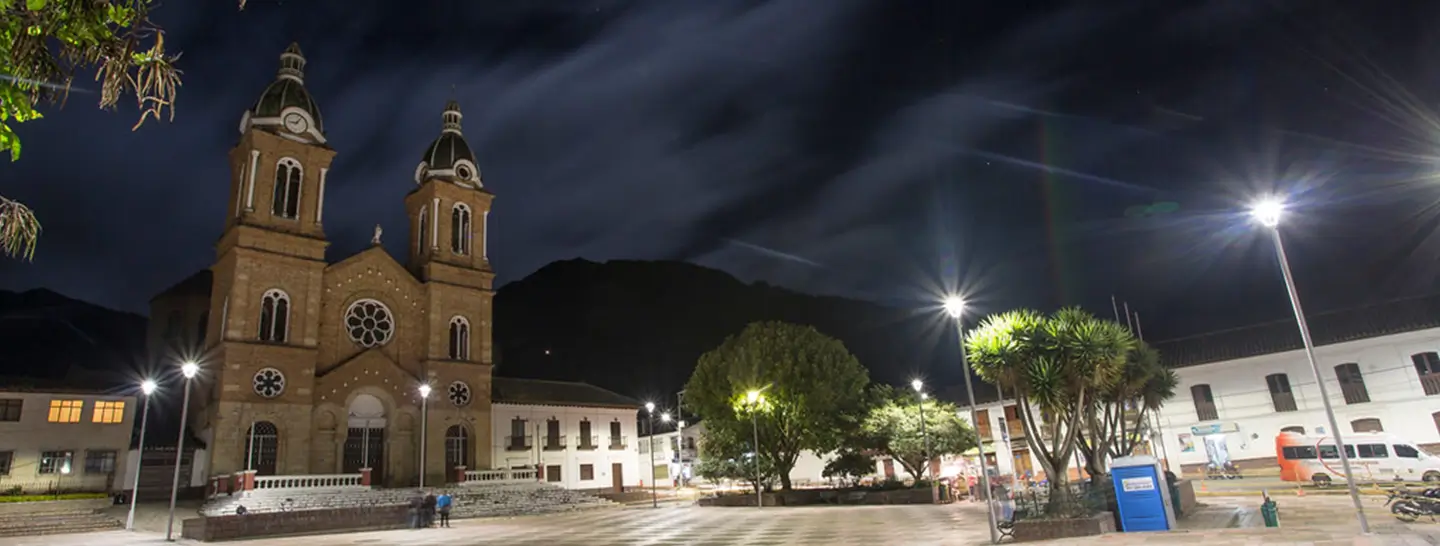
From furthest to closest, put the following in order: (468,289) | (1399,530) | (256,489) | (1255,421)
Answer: (468,289), (1255,421), (256,489), (1399,530)

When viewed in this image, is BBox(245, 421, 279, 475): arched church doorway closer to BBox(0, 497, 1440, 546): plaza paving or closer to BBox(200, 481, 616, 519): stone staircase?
BBox(200, 481, 616, 519): stone staircase

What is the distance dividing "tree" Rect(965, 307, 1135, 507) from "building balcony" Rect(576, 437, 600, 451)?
37981mm

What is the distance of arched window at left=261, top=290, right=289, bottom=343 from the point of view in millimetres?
36719

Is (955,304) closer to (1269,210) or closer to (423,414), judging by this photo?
(1269,210)

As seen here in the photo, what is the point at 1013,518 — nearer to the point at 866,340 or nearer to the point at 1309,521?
the point at 1309,521

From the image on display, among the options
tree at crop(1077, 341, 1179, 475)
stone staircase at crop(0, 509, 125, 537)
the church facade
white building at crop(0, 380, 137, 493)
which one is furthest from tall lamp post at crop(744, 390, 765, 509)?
white building at crop(0, 380, 137, 493)

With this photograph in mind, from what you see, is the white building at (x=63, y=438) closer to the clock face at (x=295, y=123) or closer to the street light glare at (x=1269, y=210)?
the clock face at (x=295, y=123)

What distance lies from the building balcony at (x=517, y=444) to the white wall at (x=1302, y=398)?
138 feet

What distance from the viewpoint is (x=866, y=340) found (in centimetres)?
15150

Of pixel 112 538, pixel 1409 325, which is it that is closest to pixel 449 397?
pixel 112 538

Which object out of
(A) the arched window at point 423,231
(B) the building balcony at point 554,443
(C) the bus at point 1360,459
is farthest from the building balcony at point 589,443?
(C) the bus at point 1360,459

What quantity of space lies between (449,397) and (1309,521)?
39751mm

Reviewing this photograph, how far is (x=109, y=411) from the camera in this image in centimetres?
3531

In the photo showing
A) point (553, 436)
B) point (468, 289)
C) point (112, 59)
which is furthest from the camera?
point (553, 436)
